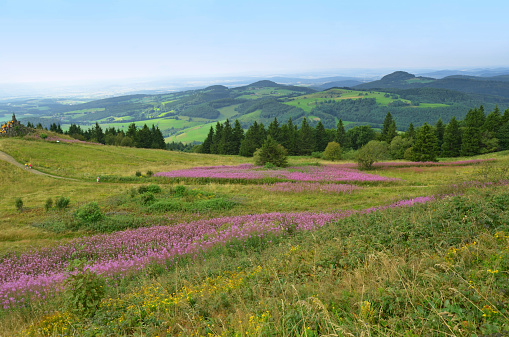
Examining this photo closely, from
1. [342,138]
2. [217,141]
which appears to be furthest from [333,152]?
[217,141]

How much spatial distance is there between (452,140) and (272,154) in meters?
50.1

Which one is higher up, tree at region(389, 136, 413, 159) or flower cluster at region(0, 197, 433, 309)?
flower cluster at region(0, 197, 433, 309)

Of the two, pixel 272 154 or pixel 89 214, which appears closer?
pixel 89 214

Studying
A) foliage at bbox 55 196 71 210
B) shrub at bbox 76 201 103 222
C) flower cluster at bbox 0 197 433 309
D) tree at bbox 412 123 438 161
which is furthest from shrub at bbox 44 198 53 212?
tree at bbox 412 123 438 161

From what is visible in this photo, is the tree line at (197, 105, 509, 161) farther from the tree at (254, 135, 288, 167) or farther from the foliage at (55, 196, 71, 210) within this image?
the foliage at (55, 196, 71, 210)

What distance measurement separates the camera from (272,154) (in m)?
31.7

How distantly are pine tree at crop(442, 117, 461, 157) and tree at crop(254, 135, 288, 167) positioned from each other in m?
47.8

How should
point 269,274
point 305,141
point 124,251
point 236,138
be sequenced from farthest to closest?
point 236,138 < point 305,141 < point 124,251 < point 269,274

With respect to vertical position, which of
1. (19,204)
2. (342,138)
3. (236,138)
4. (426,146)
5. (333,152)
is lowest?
(333,152)

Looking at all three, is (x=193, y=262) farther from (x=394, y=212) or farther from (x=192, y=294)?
(x=394, y=212)

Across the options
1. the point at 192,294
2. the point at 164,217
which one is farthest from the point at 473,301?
the point at 164,217

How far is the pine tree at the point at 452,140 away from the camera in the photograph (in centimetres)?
5681

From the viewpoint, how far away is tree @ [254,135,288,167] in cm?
3144

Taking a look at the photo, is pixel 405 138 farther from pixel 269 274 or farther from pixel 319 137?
pixel 269 274
